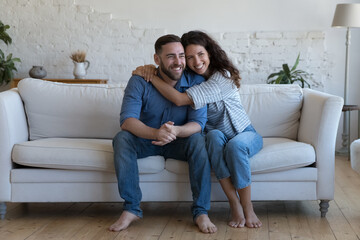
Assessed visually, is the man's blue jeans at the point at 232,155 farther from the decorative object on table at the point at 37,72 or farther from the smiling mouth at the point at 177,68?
the decorative object on table at the point at 37,72

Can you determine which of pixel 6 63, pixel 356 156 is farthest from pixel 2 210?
pixel 6 63

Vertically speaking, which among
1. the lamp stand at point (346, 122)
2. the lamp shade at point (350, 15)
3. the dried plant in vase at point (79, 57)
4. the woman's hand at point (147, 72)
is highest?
the lamp shade at point (350, 15)

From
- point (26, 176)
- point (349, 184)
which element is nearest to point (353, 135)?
point (349, 184)

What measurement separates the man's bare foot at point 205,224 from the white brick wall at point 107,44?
10.3 feet

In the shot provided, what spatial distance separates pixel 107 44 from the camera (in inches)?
234

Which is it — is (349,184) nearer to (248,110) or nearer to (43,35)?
(248,110)

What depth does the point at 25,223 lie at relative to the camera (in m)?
3.04

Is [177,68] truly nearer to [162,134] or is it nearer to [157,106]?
[157,106]

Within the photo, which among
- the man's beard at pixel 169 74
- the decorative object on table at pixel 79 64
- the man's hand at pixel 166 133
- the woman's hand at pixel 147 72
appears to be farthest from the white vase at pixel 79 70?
the man's hand at pixel 166 133

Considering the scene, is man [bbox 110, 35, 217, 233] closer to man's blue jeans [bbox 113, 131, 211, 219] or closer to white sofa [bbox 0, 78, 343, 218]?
man's blue jeans [bbox 113, 131, 211, 219]

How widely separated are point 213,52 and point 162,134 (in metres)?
0.62

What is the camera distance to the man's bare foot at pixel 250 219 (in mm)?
2916

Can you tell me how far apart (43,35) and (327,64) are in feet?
10.4

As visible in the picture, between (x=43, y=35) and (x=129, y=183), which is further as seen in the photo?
(x=43, y=35)
